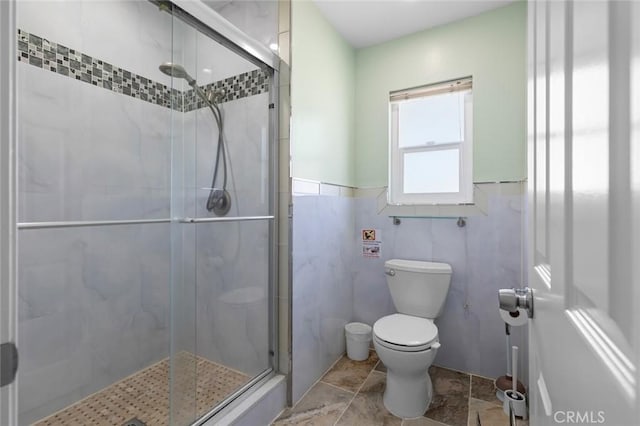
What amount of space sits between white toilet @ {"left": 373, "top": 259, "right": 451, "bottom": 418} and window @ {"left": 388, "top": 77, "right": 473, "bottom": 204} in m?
0.56

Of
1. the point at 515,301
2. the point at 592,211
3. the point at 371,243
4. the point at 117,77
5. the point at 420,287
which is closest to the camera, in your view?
the point at 592,211

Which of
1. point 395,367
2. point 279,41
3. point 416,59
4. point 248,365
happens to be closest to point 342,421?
point 395,367

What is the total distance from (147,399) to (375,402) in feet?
4.23

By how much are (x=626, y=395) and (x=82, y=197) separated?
6.74ft

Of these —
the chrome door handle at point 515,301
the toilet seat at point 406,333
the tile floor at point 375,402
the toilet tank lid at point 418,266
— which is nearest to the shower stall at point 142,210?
the tile floor at point 375,402

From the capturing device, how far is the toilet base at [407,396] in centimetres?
157

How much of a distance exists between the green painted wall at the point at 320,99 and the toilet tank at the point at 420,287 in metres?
0.80

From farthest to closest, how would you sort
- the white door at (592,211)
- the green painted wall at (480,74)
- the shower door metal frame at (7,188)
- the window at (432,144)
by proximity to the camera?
the window at (432,144) < the green painted wall at (480,74) < the shower door metal frame at (7,188) < the white door at (592,211)

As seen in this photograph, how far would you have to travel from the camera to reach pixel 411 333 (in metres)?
1.62

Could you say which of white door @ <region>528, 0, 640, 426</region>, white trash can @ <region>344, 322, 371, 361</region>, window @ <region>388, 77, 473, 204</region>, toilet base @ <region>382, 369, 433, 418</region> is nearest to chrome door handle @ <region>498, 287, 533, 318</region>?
white door @ <region>528, 0, 640, 426</region>

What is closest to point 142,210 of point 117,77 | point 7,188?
point 117,77

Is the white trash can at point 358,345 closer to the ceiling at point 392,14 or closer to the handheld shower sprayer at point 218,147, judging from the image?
the handheld shower sprayer at point 218,147

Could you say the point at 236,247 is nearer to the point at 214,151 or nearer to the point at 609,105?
the point at 214,151

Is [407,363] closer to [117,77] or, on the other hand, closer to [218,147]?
[218,147]
